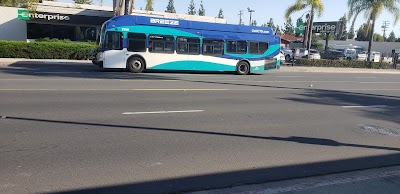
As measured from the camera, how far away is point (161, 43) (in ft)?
70.4

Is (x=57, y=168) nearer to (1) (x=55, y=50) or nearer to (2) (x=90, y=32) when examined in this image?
(2) (x=90, y=32)

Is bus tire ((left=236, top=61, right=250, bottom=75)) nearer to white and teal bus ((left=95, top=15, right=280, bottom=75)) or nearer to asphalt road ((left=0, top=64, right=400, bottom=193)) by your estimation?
white and teal bus ((left=95, top=15, right=280, bottom=75))

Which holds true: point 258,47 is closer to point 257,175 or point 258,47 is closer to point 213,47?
point 213,47

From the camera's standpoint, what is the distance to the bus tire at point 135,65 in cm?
2062

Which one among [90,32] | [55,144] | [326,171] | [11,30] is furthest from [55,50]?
[326,171]

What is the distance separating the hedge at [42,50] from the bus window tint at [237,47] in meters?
9.06

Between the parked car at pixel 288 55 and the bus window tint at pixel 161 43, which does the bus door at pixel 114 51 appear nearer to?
the bus window tint at pixel 161 43

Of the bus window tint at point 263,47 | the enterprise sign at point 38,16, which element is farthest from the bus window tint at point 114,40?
the enterprise sign at point 38,16

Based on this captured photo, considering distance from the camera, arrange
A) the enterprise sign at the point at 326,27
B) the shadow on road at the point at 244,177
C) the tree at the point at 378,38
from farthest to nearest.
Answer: the tree at the point at 378,38
the enterprise sign at the point at 326,27
the shadow on road at the point at 244,177

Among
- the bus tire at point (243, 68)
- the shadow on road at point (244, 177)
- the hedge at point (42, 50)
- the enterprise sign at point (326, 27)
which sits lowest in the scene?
the shadow on road at point (244, 177)

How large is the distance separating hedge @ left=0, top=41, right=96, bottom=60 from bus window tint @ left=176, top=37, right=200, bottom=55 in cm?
688

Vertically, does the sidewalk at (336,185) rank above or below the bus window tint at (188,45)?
below

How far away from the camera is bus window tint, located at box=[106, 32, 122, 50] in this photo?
2017 centimetres

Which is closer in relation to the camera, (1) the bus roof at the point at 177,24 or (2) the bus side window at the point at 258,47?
(1) the bus roof at the point at 177,24
